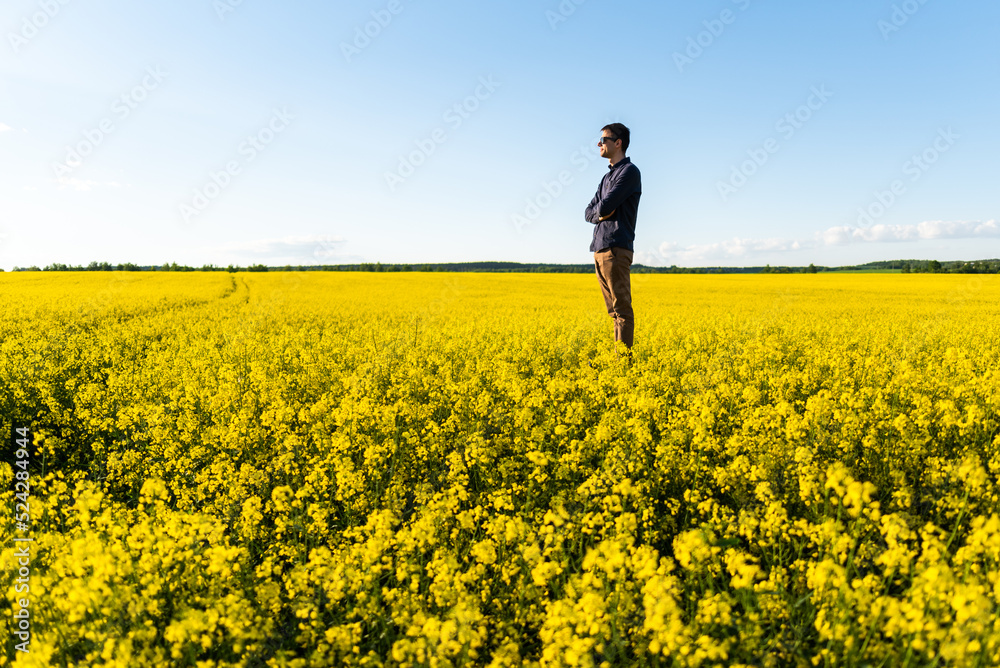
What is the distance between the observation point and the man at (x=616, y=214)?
6.43 m

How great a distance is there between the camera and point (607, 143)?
662 cm

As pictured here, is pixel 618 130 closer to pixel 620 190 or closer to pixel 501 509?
pixel 620 190

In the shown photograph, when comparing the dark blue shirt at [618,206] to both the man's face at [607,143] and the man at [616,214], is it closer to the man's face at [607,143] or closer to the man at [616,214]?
the man at [616,214]

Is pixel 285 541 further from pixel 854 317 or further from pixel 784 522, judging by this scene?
pixel 854 317

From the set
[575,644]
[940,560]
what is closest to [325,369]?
[575,644]

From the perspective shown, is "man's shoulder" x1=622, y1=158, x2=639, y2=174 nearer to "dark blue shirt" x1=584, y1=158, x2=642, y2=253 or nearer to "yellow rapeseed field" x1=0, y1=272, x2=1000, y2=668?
"dark blue shirt" x1=584, y1=158, x2=642, y2=253

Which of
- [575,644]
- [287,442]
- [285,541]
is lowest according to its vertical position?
[285,541]

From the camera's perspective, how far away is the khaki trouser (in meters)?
6.60

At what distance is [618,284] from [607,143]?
6.11 ft

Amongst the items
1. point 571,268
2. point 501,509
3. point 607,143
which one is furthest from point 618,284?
point 571,268

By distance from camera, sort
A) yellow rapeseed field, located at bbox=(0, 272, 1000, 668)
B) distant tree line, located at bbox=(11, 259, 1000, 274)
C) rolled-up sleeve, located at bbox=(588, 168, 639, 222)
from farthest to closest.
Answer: distant tree line, located at bbox=(11, 259, 1000, 274)
rolled-up sleeve, located at bbox=(588, 168, 639, 222)
yellow rapeseed field, located at bbox=(0, 272, 1000, 668)

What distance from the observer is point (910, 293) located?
26.5m

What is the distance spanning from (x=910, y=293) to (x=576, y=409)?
3040 cm

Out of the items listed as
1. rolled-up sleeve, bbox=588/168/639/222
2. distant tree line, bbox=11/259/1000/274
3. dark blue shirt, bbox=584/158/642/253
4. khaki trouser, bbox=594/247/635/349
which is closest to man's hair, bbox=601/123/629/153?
dark blue shirt, bbox=584/158/642/253
